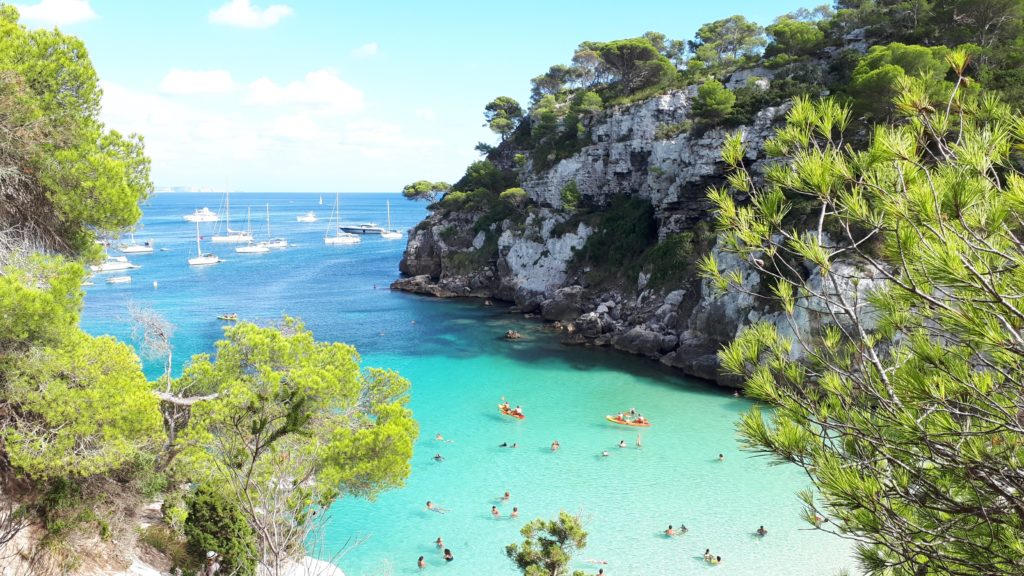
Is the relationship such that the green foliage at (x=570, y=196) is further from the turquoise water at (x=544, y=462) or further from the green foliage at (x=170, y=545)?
the green foliage at (x=170, y=545)

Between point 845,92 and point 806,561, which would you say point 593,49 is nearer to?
point 845,92

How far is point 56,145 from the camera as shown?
9.52 meters

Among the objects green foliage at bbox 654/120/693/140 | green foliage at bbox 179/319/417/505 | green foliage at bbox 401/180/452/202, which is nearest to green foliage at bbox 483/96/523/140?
green foliage at bbox 401/180/452/202

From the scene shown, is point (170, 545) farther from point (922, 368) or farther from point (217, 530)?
point (922, 368)

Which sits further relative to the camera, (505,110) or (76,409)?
(505,110)

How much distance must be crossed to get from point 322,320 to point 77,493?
31313 millimetres

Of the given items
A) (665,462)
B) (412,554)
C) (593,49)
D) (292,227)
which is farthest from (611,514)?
(292,227)

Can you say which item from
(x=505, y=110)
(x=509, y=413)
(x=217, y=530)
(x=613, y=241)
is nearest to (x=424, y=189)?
(x=505, y=110)

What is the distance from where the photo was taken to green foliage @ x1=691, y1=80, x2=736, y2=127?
33562mm

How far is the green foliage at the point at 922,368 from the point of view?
13.1ft

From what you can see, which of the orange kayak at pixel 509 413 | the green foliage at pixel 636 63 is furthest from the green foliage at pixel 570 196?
the orange kayak at pixel 509 413

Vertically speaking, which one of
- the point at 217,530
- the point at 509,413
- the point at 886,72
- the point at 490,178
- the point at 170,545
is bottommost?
the point at 509,413

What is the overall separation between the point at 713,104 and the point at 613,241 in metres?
11.2

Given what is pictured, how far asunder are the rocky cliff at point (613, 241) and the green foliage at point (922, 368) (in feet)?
71.3
